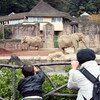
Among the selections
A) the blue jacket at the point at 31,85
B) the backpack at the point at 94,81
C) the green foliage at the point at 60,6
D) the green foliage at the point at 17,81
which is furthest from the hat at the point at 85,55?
the green foliage at the point at 60,6

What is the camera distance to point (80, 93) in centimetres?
369

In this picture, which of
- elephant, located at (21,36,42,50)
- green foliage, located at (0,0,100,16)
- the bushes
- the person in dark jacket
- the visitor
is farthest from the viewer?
green foliage, located at (0,0,100,16)

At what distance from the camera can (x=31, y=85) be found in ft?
13.5

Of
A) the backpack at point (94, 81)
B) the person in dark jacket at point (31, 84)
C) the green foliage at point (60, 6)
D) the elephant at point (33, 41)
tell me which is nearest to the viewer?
the backpack at point (94, 81)

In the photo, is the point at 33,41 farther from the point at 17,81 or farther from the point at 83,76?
the point at 83,76

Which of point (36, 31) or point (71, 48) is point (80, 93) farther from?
point (36, 31)

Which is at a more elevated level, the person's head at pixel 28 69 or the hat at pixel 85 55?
the hat at pixel 85 55

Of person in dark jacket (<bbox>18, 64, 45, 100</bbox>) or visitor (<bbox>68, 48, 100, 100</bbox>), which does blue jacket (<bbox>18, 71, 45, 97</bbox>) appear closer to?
person in dark jacket (<bbox>18, 64, 45, 100</bbox>)

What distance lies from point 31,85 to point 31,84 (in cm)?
1

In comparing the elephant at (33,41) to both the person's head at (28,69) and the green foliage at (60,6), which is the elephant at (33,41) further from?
the green foliage at (60,6)

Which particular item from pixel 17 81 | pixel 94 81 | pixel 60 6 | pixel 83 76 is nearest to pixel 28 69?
pixel 17 81

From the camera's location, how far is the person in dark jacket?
4.09m

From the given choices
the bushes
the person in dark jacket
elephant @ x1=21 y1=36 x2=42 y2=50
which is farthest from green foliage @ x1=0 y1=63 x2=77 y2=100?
elephant @ x1=21 y1=36 x2=42 y2=50

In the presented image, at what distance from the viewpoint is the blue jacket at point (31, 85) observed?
4.10 meters
